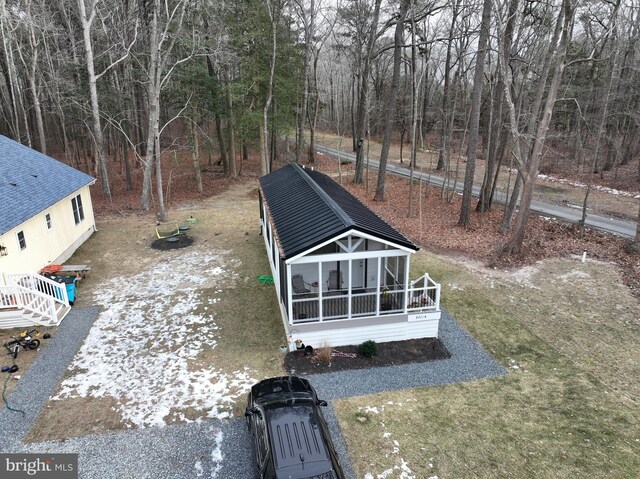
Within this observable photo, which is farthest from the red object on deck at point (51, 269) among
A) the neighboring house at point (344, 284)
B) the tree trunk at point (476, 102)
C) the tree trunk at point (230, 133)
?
the tree trunk at point (476, 102)

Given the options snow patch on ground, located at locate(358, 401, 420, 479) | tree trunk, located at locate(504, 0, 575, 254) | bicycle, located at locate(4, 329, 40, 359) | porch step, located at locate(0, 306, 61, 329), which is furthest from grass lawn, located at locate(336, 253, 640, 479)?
porch step, located at locate(0, 306, 61, 329)

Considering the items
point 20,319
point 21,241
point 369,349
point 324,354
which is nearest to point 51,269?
point 21,241

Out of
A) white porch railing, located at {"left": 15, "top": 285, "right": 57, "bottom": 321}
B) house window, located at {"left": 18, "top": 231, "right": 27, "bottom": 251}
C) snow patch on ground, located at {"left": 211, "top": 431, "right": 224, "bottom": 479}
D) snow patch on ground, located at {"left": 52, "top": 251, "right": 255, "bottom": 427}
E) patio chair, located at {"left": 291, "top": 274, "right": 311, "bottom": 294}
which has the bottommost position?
snow patch on ground, located at {"left": 211, "top": 431, "right": 224, "bottom": 479}

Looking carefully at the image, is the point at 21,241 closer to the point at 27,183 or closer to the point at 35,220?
the point at 35,220

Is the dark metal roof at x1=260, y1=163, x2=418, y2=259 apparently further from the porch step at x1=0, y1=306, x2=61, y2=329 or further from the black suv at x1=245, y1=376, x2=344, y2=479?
the porch step at x1=0, y1=306, x2=61, y2=329

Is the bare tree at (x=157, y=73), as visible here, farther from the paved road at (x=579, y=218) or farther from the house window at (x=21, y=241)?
the paved road at (x=579, y=218)

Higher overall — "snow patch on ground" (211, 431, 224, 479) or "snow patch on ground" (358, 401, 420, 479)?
"snow patch on ground" (211, 431, 224, 479)

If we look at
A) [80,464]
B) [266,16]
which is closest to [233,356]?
[80,464]

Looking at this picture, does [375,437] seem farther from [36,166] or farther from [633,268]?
[36,166]
